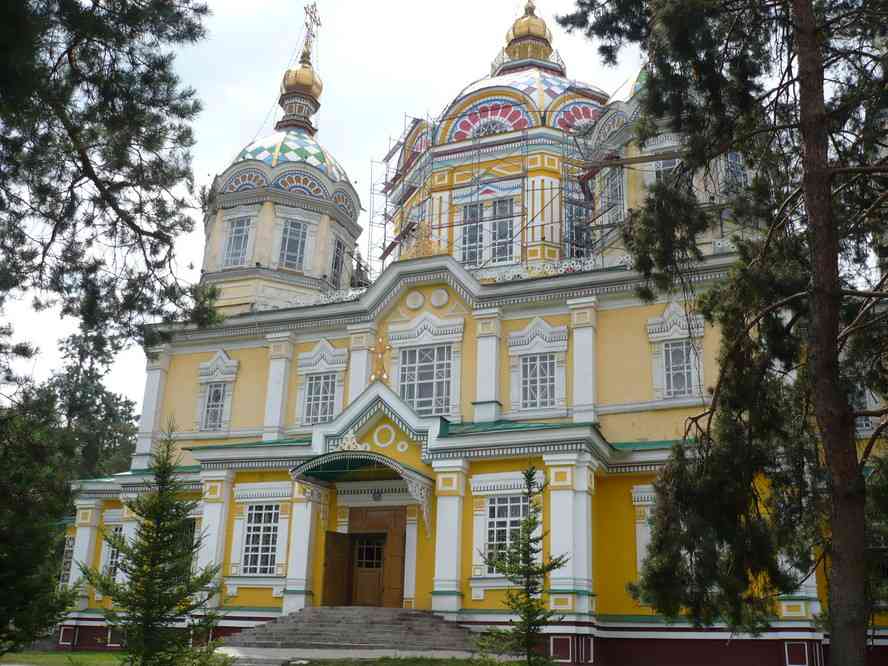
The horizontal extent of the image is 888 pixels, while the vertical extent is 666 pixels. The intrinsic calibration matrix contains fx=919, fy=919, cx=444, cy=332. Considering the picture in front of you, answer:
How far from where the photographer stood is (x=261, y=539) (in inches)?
733

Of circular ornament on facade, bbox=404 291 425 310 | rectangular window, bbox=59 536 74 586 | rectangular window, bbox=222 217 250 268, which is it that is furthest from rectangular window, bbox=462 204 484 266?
rectangular window, bbox=59 536 74 586

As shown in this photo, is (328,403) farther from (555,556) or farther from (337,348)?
(555,556)

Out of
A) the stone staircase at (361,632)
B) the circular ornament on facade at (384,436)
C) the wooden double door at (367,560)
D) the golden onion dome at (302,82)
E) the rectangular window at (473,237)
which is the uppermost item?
the golden onion dome at (302,82)

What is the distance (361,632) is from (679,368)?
7693 millimetres

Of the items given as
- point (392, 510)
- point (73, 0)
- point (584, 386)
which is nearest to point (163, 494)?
point (73, 0)

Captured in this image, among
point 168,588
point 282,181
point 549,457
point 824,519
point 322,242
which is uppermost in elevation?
point 282,181

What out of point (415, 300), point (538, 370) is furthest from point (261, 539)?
point (538, 370)

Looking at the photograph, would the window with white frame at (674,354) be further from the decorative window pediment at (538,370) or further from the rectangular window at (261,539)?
the rectangular window at (261,539)

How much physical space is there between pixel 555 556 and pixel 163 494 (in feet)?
22.5

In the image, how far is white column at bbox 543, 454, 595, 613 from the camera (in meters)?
15.1

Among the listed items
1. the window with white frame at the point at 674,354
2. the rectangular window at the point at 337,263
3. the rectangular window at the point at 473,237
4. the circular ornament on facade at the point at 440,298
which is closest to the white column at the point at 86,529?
the rectangular window at the point at 337,263

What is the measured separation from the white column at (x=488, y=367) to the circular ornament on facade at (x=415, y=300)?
1.44m

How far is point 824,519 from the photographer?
10.3 m

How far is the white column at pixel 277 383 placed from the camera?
2078 cm
